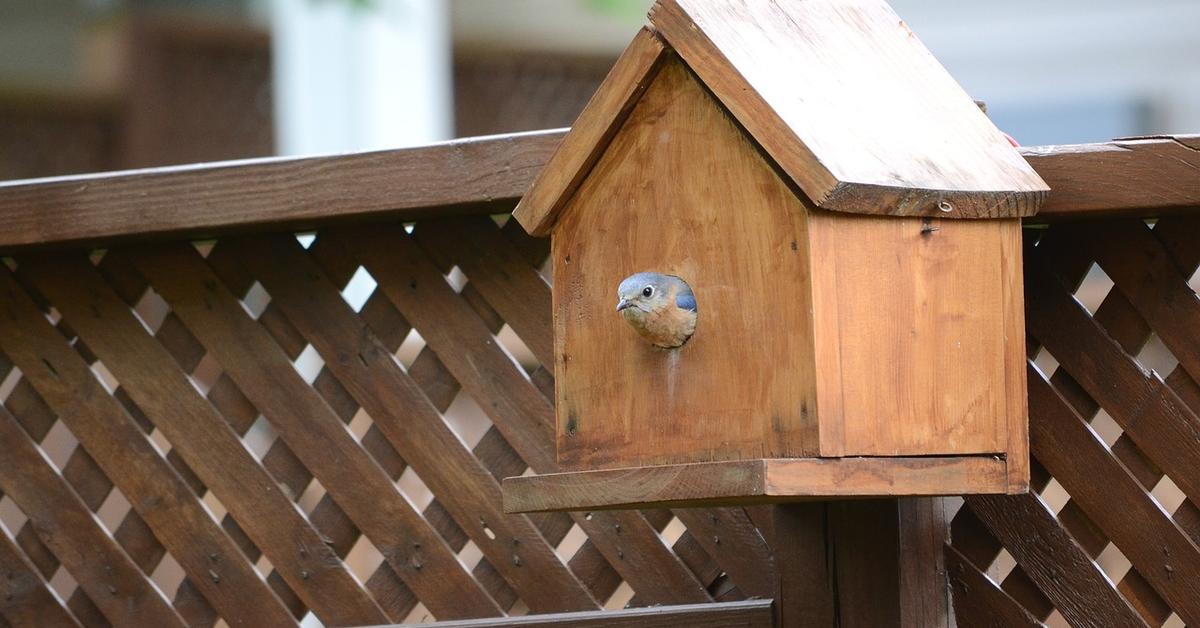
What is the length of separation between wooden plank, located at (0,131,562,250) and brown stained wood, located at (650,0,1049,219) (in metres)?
0.42

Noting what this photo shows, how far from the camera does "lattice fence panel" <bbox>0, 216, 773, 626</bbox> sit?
2488mm

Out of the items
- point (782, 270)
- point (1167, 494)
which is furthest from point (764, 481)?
point (1167, 494)

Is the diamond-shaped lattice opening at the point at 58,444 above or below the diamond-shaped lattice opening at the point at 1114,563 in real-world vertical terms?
above

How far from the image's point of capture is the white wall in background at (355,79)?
17.0 ft

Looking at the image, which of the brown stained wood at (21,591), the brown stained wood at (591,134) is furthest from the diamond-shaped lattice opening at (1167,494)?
the brown stained wood at (21,591)

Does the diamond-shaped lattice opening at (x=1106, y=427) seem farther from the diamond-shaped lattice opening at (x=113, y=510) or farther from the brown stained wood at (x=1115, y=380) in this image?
the diamond-shaped lattice opening at (x=113, y=510)

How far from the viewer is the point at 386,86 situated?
5.23m

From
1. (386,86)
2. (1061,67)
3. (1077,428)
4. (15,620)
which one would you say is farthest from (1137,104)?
(15,620)

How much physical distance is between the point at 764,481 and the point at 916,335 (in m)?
0.30

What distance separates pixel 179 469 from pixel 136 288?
1.08 feet

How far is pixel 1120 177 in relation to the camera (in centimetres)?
204

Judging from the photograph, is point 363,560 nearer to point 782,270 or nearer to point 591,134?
point 591,134

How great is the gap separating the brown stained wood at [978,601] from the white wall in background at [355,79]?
127 inches

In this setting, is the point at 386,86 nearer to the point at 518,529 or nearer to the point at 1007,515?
the point at 518,529
